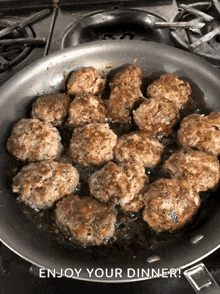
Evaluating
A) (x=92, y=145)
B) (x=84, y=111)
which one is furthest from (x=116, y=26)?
(x=92, y=145)

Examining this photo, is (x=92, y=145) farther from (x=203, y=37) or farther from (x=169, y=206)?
(x=203, y=37)

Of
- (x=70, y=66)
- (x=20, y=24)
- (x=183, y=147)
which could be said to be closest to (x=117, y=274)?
(x=183, y=147)

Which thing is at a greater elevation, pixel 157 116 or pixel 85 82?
pixel 85 82

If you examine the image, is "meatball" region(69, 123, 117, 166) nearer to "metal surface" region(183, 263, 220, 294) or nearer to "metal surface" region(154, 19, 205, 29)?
"metal surface" region(183, 263, 220, 294)

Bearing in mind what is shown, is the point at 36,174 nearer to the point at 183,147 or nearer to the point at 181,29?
the point at 183,147

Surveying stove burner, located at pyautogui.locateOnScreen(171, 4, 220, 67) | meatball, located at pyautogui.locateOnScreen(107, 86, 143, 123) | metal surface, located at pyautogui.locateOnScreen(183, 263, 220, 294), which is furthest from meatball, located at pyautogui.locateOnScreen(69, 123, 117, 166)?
stove burner, located at pyautogui.locateOnScreen(171, 4, 220, 67)

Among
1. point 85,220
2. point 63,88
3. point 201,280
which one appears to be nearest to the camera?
point 201,280
